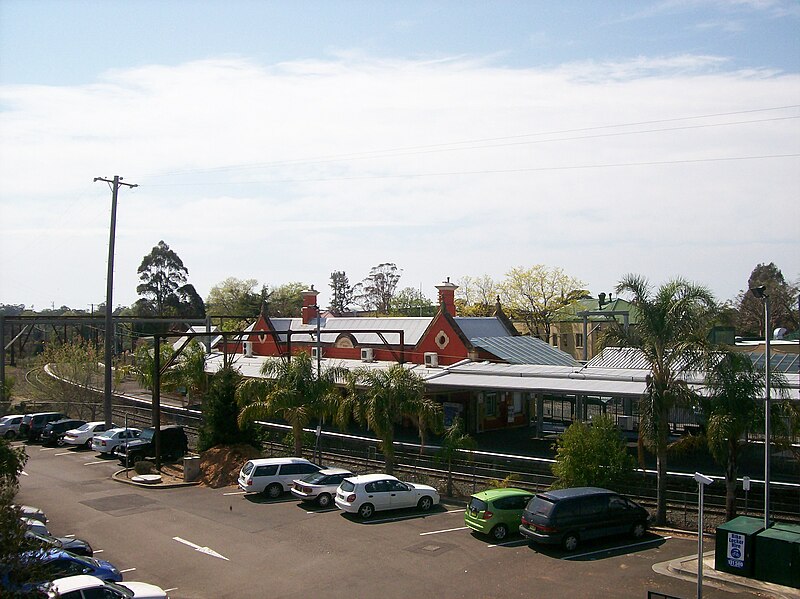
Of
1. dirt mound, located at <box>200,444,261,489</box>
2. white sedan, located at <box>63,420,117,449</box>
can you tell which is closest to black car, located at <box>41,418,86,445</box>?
white sedan, located at <box>63,420,117,449</box>

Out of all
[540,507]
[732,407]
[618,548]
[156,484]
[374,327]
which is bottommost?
[156,484]

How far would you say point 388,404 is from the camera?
92.3 ft

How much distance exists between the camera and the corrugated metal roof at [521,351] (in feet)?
142

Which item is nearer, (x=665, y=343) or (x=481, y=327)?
(x=665, y=343)

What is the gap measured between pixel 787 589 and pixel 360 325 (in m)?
41.9

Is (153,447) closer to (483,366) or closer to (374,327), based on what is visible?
(483,366)

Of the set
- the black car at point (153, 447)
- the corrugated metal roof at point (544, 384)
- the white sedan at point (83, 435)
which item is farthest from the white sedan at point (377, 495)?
the white sedan at point (83, 435)

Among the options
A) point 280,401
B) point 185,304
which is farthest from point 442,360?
point 185,304

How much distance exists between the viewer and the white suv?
2602 cm

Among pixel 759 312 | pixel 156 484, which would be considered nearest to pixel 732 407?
pixel 156 484

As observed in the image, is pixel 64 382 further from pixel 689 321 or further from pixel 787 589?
pixel 787 589

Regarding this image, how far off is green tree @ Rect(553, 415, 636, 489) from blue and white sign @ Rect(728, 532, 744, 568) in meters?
5.46

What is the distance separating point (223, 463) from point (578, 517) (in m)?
15.9

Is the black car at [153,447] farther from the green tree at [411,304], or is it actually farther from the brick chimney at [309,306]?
the green tree at [411,304]
